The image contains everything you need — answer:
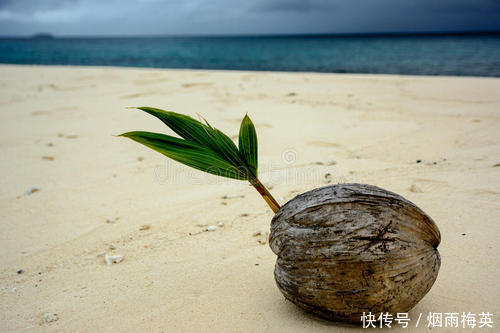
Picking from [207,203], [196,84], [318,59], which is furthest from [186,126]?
[318,59]

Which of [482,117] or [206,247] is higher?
[482,117]

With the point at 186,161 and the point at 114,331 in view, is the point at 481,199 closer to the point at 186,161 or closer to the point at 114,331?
the point at 186,161

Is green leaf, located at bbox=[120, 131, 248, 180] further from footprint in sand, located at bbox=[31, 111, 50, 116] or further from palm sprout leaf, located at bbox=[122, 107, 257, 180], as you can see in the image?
footprint in sand, located at bbox=[31, 111, 50, 116]

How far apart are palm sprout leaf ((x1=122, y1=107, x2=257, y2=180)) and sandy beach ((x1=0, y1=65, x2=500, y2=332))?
1.85ft

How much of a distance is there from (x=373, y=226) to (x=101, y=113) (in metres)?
4.83

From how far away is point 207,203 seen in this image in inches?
104

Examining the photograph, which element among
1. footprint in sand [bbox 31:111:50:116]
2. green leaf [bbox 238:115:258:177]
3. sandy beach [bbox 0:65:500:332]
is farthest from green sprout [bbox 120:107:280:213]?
footprint in sand [bbox 31:111:50:116]

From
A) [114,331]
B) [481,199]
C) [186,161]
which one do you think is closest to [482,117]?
[481,199]

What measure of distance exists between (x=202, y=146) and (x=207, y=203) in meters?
1.26

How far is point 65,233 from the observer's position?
2365 mm

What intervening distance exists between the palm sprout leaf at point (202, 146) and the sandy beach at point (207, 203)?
565 mm

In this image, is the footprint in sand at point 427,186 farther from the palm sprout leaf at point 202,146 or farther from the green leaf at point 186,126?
the green leaf at point 186,126

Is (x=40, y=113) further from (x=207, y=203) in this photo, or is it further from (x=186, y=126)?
(x=186, y=126)

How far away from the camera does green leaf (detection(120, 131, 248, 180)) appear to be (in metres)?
1.38
